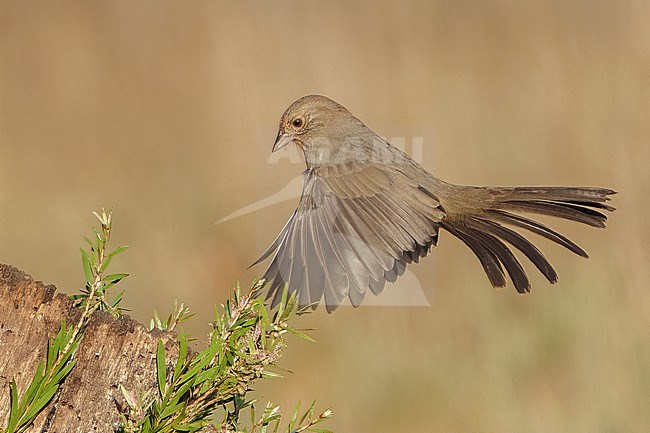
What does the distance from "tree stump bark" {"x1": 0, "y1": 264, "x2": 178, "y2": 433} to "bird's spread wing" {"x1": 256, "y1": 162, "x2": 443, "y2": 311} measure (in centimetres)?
96

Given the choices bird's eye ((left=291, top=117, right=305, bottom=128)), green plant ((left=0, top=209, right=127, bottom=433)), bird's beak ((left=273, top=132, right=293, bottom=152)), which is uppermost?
bird's eye ((left=291, top=117, right=305, bottom=128))

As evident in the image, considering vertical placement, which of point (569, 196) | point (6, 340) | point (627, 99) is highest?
point (627, 99)

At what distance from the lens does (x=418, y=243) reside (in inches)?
147

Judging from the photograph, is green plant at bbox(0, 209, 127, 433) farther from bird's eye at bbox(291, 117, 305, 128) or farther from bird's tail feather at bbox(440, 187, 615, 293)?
bird's eye at bbox(291, 117, 305, 128)

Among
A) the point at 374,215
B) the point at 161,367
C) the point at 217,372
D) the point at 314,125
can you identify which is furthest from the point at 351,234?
the point at 161,367

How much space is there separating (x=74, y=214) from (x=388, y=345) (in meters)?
2.41

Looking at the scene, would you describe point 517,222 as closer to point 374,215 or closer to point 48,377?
point 374,215

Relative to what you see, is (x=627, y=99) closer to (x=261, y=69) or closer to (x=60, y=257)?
(x=261, y=69)

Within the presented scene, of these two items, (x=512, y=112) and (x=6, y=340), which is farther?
(x=512, y=112)

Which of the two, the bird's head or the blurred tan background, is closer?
the bird's head

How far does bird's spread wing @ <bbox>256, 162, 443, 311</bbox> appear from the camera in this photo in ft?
10.8

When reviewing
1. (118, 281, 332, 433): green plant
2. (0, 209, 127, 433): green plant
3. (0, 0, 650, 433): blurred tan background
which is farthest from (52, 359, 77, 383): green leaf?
(0, 0, 650, 433): blurred tan background

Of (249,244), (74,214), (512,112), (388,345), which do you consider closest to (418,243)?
(388,345)

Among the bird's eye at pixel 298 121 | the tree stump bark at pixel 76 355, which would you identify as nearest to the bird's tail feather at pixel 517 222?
the bird's eye at pixel 298 121
